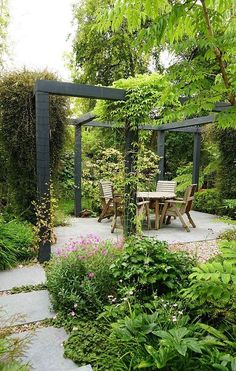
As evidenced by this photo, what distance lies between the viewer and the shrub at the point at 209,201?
814 cm

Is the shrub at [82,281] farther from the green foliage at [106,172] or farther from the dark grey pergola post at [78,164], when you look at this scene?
the dark grey pergola post at [78,164]

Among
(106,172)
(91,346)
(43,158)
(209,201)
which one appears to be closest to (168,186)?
(209,201)

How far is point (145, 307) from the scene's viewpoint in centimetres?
232

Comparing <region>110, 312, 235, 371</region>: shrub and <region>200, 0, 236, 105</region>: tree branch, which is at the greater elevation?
<region>200, 0, 236, 105</region>: tree branch

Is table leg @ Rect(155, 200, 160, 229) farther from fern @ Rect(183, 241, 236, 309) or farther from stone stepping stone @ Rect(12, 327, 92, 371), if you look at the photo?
fern @ Rect(183, 241, 236, 309)

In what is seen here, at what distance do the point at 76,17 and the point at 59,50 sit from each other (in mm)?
3344

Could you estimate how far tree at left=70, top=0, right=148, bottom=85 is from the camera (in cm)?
1041

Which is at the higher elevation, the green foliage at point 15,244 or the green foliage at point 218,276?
the green foliage at point 218,276

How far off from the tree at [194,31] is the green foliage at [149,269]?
1.37 metres

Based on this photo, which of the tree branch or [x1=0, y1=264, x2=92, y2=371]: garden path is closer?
the tree branch

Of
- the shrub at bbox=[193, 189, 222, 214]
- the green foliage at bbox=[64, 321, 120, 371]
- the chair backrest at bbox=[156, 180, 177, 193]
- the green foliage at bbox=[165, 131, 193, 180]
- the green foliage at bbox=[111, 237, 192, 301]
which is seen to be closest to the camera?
the green foliage at bbox=[64, 321, 120, 371]

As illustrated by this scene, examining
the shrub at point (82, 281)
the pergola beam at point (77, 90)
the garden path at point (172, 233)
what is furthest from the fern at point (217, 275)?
the pergola beam at point (77, 90)

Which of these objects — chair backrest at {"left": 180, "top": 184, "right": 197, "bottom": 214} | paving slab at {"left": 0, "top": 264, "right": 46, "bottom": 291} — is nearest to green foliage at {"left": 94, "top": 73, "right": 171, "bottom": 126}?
chair backrest at {"left": 180, "top": 184, "right": 197, "bottom": 214}

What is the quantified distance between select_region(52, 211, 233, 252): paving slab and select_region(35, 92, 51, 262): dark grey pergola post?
516 mm
